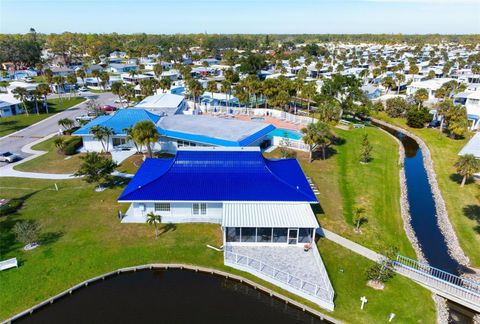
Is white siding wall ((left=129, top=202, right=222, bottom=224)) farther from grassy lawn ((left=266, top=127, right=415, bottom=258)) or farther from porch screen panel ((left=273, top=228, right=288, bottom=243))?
grassy lawn ((left=266, top=127, right=415, bottom=258))

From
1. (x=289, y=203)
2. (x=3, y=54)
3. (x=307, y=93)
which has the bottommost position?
(x=289, y=203)

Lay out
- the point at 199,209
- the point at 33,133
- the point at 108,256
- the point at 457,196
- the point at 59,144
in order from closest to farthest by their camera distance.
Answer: the point at 108,256 < the point at 199,209 < the point at 457,196 < the point at 59,144 < the point at 33,133

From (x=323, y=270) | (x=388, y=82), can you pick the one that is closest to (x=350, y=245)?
(x=323, y=270)

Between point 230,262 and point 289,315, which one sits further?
point 230,262

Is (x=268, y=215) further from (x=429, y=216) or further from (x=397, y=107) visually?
(x=397, y=107)

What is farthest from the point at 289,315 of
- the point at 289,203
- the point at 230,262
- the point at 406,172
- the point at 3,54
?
the point at 3,54

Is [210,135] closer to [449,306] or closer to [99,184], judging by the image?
[99,184]
